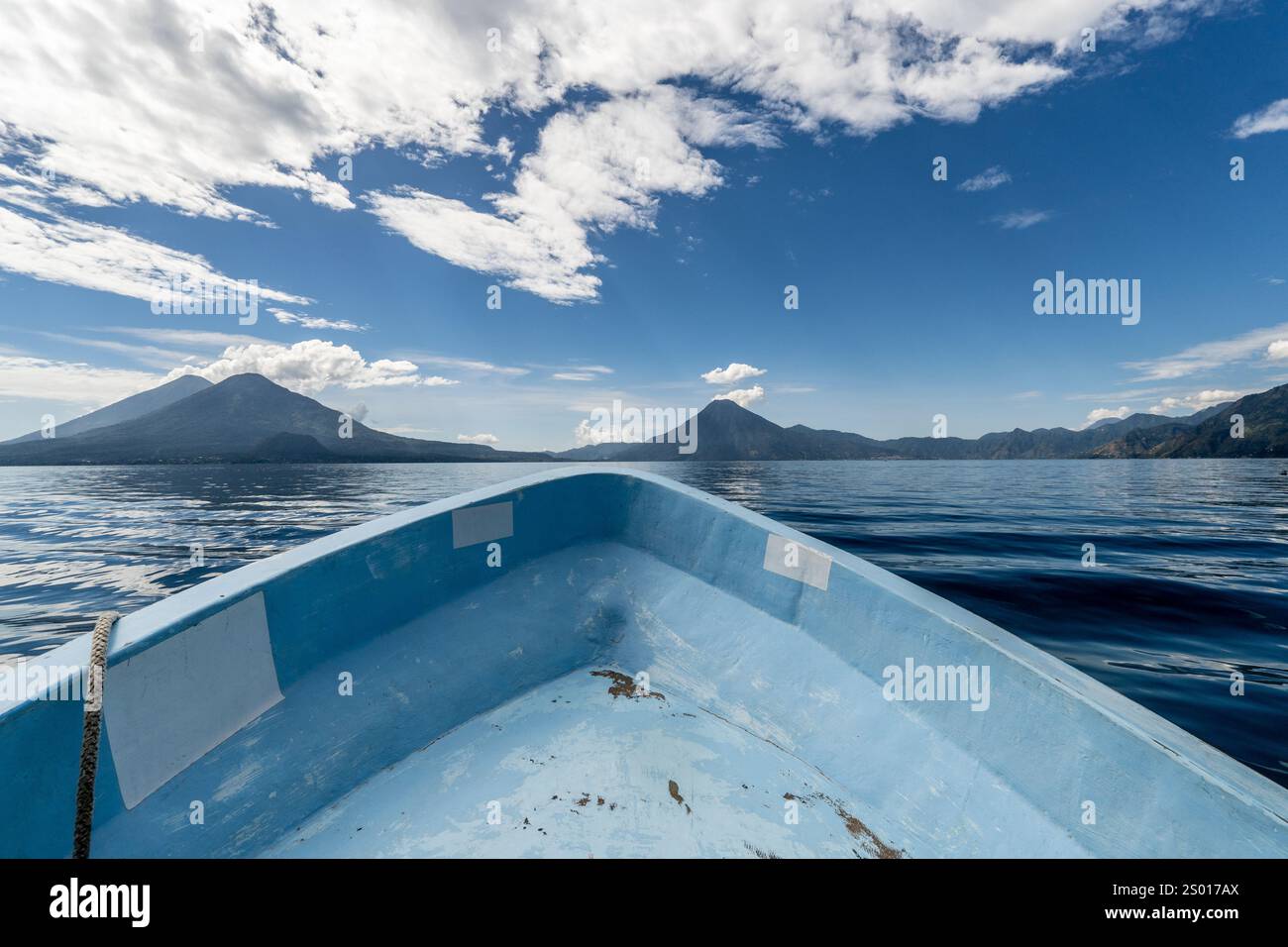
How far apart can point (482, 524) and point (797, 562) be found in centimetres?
204

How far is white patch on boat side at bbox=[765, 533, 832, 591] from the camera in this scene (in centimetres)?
282

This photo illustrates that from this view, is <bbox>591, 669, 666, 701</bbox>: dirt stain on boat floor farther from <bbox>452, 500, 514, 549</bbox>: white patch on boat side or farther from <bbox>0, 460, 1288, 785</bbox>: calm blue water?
<bbox>0, 460, 1288, 785</bbox>: calm blue water

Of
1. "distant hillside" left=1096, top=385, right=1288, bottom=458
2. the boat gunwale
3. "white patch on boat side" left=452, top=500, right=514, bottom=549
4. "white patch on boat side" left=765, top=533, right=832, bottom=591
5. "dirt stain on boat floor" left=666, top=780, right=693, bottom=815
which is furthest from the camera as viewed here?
"distant hillside" left=1096, top=385, right=1288, bottom=458

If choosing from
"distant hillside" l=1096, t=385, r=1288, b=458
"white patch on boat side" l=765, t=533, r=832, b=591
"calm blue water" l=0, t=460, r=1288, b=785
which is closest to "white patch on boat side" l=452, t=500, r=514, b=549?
"white patch on boat side" l=765, t=533, r=832, b=591

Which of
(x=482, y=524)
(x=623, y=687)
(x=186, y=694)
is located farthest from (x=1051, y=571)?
(x=186, y=694)

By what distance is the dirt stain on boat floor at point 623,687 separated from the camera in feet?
9.31

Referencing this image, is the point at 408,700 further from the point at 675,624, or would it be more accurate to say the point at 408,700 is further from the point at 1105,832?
the point at 1105,832

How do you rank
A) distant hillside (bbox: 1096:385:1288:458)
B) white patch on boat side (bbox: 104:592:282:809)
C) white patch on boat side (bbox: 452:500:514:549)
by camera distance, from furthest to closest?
distant hillside (bbox: 1096:385:1288:458), white patch on boat side (bbox: 452:500:514:549), white patch on boat side (bbox: 104:592:282:809)

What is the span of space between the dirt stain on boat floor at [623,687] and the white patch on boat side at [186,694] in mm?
1663

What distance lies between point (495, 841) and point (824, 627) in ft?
6.43

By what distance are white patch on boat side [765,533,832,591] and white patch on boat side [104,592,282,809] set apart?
8.74ft

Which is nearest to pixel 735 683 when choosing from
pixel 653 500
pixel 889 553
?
pixel 653 500

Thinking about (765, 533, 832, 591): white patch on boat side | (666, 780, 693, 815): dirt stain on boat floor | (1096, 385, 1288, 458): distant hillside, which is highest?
(1096, 385, 1288, 458): distant hillside

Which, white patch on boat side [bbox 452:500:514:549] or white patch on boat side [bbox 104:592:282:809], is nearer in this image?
white patch on boat side [bbox 104:592:282:809]
